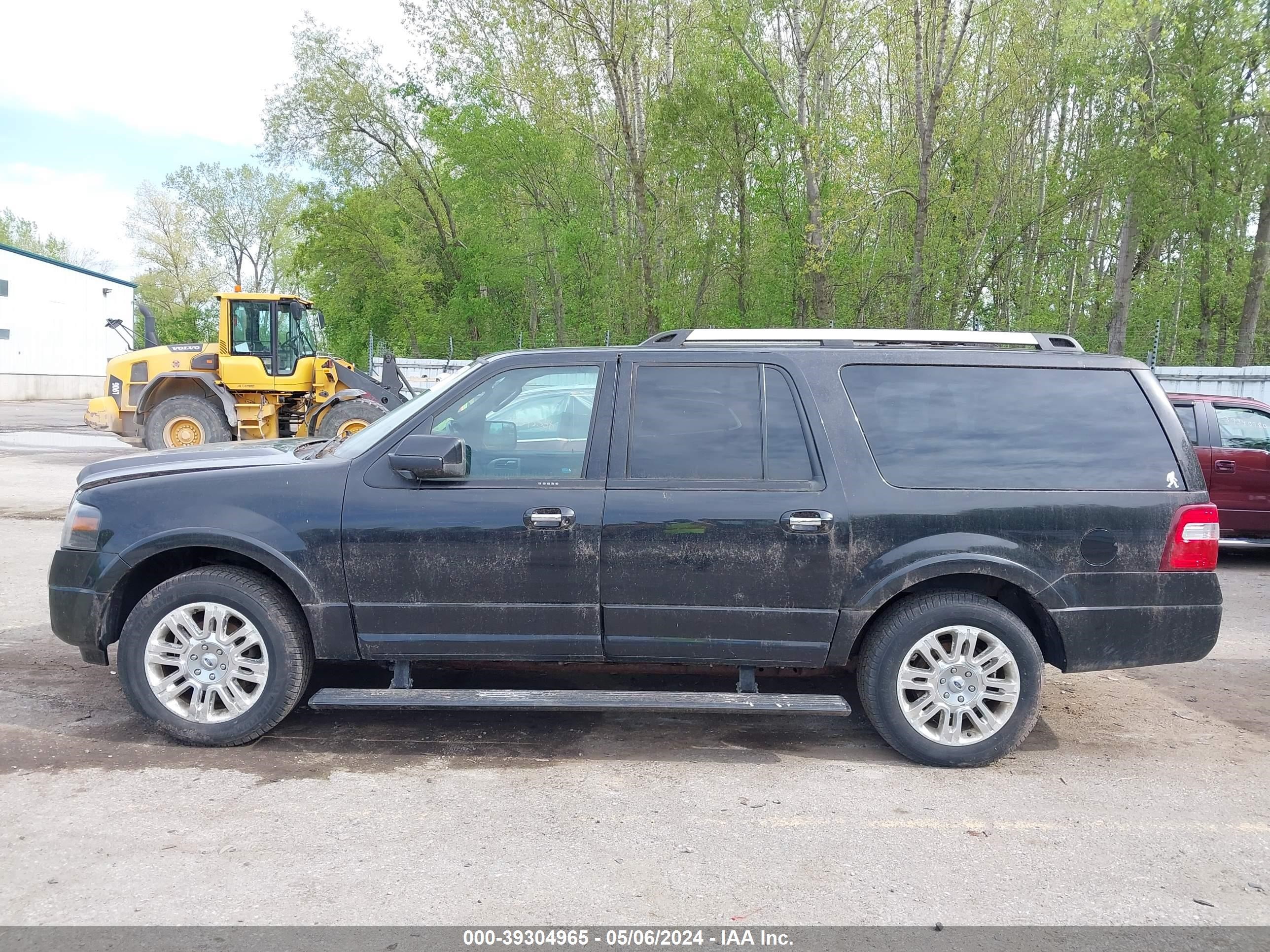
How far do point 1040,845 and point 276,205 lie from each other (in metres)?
71.1

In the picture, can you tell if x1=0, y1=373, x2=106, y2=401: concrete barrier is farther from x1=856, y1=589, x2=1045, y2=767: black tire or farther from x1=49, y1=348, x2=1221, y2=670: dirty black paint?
x1=856, y1=589, x2=1045, y2=767: black tire

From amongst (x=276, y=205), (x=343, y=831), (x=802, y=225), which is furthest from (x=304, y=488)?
(x=276, y=205)

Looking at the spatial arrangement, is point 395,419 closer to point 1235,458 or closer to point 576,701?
point 576,701

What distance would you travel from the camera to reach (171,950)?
2.80 meters

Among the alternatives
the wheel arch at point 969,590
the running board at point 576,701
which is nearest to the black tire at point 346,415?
the running board at point 576,701

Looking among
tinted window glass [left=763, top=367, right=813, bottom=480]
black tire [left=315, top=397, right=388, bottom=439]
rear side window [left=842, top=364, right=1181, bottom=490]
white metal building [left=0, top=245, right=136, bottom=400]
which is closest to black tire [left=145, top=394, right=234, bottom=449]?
black tire [left=315, top=397, right=388, bottom=439]

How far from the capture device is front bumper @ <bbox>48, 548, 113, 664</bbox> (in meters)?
4.31

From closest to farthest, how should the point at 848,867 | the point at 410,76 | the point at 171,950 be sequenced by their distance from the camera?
the point at 171,950 → the point at 848,867 → the point at 410,76

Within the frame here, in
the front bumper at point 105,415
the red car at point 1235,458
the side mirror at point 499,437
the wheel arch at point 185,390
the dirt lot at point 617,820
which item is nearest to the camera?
the dirt lot at point 617,820

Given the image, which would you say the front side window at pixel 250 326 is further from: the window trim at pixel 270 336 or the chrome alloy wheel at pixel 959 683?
the chrome alloy wheel at pixel 959 683

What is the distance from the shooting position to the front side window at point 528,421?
4348mm

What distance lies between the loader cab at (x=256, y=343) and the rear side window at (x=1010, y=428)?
45.7ft

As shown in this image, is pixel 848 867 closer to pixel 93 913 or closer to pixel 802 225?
pixel 93 913

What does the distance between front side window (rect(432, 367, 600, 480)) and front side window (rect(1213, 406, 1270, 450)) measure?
318 inches
